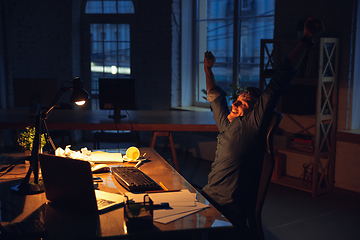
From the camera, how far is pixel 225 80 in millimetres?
5926

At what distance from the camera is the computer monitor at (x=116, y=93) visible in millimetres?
4301

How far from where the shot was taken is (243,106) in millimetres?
2199

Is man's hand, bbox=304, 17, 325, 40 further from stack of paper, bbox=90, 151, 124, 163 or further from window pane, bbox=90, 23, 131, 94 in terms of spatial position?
window pane, bbox=90, 23, 131, 94

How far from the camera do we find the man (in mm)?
2023

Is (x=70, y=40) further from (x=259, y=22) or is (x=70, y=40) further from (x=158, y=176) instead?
(x=158, y=176)

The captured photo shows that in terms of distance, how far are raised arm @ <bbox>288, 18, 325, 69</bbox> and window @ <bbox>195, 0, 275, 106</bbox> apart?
10.7 feet

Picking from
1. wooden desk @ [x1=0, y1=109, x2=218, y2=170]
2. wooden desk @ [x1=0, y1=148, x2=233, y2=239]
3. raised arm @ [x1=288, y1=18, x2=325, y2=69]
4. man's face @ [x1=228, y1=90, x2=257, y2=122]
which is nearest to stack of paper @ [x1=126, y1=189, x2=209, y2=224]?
wooden desk @ [x1=0, y1=148, x2=233, y2=239]

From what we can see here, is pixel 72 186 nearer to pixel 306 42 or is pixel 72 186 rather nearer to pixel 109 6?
pixel 306 42

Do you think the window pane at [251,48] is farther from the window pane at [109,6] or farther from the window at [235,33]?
the window pane at [109,6]

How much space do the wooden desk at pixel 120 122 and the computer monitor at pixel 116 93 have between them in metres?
0.16

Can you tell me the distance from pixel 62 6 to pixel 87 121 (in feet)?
9.73

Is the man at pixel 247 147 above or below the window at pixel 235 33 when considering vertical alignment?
below

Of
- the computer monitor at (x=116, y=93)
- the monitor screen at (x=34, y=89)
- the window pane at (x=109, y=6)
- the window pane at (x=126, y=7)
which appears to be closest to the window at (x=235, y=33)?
the window pane at (x=126, y=7)

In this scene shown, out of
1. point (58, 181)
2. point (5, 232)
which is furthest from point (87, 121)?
point (5, 232)
